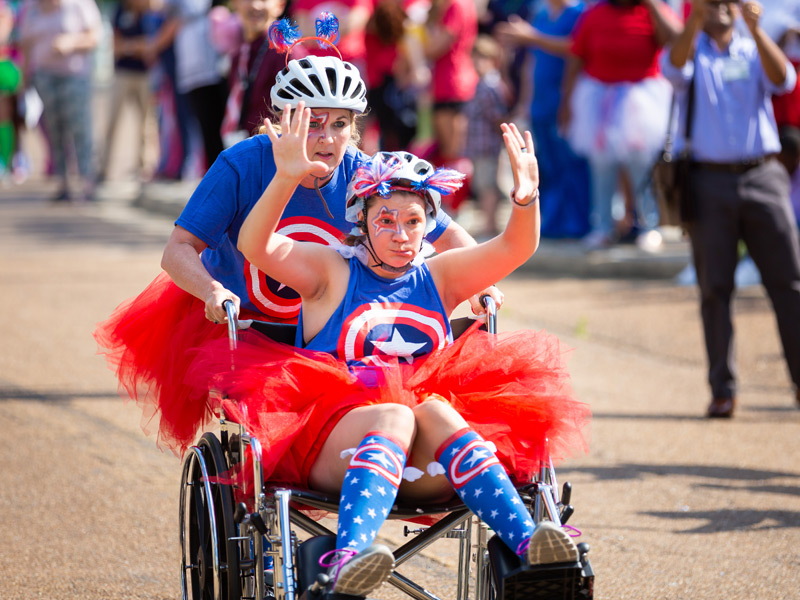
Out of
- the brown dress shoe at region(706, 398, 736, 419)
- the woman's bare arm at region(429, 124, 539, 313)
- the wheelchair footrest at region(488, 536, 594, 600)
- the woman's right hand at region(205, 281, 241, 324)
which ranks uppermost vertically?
the woman's bare arm at region(429, 124, 539, 313)

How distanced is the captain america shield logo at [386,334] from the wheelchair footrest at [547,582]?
0.77 m

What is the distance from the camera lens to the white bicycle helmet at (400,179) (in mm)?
3592

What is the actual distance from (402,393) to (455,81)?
8.76m

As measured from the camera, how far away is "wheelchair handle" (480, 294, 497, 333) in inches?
147

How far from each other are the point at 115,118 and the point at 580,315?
29.5 ft

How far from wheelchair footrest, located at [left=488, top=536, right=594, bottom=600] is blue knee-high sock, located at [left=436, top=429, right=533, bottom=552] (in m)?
0.10

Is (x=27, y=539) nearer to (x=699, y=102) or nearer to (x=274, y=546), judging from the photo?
(x=274, y=546)

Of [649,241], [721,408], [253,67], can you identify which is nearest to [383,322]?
[721,408]

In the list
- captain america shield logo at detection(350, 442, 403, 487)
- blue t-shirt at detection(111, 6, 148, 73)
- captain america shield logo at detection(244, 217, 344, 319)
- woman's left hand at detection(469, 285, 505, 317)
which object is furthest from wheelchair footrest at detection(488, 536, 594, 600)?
blue t-shirt at detection(111, 6, 148, 73)

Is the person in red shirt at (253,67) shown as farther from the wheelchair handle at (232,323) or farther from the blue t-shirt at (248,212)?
the wheelchair handle at (232,323)


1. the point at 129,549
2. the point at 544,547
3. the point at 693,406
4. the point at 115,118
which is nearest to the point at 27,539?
the point at 129,549

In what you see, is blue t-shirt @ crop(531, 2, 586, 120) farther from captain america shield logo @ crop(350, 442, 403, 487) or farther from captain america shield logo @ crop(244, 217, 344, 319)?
captain america shield logo @ crop(350, 442, 403, 487)

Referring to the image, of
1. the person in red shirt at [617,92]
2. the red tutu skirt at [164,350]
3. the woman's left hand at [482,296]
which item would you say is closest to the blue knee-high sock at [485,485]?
the woman's left hand at [482,296]

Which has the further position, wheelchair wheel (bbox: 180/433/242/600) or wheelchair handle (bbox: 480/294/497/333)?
wheelchair handle (bbox: 480/294/497/333)
